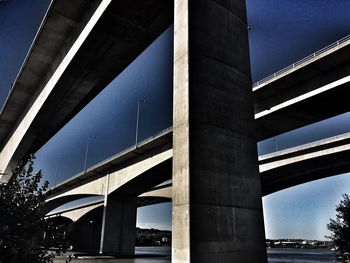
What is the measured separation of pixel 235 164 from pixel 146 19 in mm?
8535

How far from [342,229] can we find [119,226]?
30.9 metres

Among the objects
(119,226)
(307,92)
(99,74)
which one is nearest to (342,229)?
(307,92)

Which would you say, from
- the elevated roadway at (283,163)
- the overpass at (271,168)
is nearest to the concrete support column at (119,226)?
the overpass at (271,168)

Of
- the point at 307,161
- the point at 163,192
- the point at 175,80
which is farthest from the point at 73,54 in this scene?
the point at 163,192

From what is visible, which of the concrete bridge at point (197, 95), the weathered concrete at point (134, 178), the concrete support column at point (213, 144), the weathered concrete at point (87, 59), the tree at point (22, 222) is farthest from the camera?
the weathered concrete at point (134, 178)

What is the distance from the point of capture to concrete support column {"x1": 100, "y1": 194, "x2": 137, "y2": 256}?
4175 cm

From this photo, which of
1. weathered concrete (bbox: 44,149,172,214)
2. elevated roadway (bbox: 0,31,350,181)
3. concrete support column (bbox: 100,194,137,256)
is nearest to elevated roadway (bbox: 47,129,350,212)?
weathered concrete (bbox: 44,149,172,214)

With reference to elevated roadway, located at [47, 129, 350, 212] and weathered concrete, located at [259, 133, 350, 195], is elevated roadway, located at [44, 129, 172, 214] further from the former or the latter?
weathered concrete, located at [259, 133, 350, 195]

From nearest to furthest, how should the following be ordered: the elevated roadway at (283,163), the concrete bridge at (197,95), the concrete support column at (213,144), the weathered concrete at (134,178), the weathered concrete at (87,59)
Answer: the concrete support column at (213,144) → the concrete bridge at (197,95) → the weathered concrete at (87,59) → the elevated roadway at (283,163) → the weathered concrete at (134,178)

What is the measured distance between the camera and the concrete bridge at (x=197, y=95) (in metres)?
10.1

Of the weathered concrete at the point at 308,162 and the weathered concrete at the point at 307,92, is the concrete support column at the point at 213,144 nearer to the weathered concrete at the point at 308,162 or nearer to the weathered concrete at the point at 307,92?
the weathered concrete at the point at 307,92

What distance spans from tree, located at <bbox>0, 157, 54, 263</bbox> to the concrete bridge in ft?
15.0

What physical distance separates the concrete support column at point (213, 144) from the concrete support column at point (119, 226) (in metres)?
33.2

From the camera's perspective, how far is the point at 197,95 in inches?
437
